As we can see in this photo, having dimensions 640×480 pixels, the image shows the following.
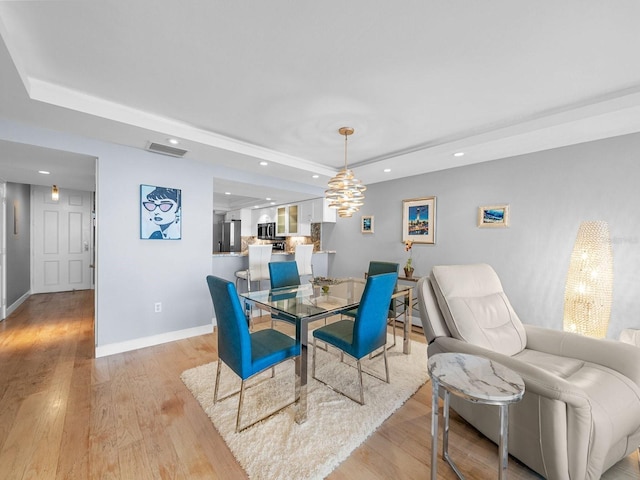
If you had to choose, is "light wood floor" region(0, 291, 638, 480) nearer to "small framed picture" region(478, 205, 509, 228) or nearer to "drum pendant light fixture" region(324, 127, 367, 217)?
"drum pendant light fixture" region(324, 127, 367, 217)

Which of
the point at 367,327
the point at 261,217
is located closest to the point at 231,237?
the point at 261,217

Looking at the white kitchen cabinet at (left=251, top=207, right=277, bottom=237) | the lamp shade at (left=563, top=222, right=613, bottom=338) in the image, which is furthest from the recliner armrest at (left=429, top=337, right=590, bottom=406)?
the white kitchen cabinet at (left=251, top=207, right=277, bottom=237)

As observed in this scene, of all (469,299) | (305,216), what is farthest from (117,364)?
(305,216)

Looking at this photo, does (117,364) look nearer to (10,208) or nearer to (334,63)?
(334,63)

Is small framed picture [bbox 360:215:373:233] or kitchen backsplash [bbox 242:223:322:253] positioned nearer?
small framed picture [bbox 360:215:373:233]

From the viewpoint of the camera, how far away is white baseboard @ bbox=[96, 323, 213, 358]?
113 inches

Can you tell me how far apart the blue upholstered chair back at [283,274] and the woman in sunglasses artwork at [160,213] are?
49.4 inches

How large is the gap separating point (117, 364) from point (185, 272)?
1159 millimetres

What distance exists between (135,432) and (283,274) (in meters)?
1.97

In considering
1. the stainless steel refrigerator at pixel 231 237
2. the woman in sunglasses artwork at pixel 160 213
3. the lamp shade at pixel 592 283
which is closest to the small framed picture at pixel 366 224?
the lamp shade at pixel 592 283

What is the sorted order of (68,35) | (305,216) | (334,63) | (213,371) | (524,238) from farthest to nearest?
1. (305,216)
2. (524,238)
3. (213,371)
4. (334,63)
5. (68,35)

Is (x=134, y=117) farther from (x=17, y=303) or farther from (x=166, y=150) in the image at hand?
(x=17, y=303)

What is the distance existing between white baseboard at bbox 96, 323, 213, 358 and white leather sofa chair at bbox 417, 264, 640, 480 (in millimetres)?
2876

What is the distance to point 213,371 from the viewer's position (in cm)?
254
